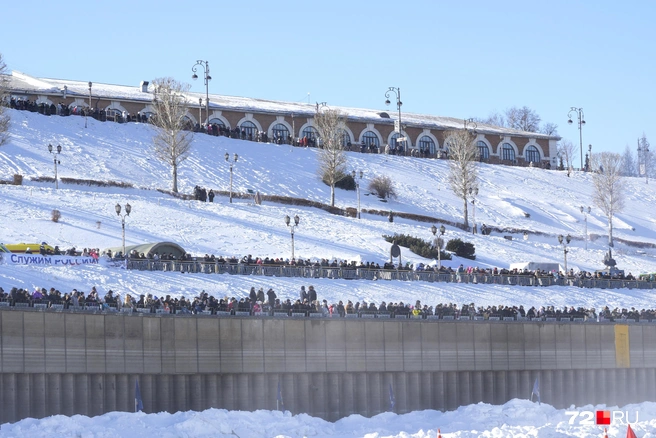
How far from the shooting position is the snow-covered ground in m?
33.9

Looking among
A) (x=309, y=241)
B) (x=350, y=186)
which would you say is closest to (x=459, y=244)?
(x=309, y=241)

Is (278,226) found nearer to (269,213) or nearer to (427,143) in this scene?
(269,213)

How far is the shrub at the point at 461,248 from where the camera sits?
2400 inches

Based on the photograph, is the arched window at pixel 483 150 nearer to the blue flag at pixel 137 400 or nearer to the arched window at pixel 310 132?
the arched window at pixel 310 132

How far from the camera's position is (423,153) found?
92562mm

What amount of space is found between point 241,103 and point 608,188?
2929cm

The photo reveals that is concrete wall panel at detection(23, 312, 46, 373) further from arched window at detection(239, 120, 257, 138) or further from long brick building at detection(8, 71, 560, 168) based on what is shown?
arched window at detection(239, 120, 257, 138)

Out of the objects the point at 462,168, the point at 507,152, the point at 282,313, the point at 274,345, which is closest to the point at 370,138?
the point at 507,152

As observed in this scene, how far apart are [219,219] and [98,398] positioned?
93.9 feet

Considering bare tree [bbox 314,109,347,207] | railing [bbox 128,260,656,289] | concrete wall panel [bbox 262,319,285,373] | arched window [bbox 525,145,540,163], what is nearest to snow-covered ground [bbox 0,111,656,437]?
railing [bbox 128,260,656,289]

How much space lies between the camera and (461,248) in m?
61.2

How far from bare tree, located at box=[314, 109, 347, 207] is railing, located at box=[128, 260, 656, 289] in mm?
22507

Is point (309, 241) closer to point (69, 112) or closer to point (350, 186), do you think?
point (350, 186)

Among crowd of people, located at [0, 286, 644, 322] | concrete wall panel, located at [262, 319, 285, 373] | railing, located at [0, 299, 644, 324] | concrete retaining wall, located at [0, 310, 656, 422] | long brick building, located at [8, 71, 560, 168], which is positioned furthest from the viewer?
long brick building, located at [8, 71, 560, 168]
